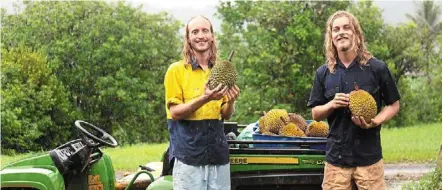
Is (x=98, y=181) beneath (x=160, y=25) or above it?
beneath

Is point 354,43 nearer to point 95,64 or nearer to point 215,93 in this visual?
point 215,93

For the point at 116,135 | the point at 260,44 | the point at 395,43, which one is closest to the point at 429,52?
the point at 395,43

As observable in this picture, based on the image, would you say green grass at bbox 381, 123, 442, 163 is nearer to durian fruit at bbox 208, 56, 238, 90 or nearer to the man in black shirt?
the man in black shirt

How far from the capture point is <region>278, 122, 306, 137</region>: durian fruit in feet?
14.9

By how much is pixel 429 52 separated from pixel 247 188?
33.1 m

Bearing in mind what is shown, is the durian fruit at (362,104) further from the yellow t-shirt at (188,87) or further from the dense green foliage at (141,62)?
the dense green foliage at (141,62)

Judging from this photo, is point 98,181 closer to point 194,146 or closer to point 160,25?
point 194,146

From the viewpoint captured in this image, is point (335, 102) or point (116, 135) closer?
point (335, 102)

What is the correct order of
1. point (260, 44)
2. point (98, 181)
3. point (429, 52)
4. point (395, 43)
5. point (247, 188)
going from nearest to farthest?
point (247, 188) → point (98, 181) → point (260, 44) → point (395, 43) → point (429, 52)

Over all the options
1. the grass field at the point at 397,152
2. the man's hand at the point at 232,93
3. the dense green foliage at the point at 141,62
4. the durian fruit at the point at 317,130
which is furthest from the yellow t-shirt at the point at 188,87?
the dense green foliage at the point at 141,62

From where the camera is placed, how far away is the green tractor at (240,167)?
409 cm

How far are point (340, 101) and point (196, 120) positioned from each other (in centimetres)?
74

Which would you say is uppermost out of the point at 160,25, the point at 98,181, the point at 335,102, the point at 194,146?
the point at 160,25

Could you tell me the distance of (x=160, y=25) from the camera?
3434 cm
